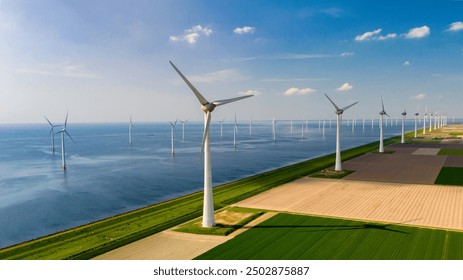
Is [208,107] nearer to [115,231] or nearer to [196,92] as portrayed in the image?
[196,92]

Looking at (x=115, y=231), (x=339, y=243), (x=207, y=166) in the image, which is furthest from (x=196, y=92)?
(x=339, y=243)

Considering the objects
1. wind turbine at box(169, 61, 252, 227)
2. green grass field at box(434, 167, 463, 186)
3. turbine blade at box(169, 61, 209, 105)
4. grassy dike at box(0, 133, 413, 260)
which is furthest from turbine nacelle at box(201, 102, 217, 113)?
green grass field at box(434, 167, 463, 186)

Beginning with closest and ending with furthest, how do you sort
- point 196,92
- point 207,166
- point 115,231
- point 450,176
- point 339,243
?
point 339,243
point 207,166
point 196,92
point 115,231
point 450,176

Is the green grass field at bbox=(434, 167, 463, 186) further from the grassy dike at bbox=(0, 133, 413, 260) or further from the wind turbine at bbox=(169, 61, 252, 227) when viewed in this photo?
the wind turbine at bbox=(169, 61, 252, 227)

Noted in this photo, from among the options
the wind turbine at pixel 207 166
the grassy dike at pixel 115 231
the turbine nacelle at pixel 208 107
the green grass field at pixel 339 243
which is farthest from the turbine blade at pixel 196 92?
the green grass field at pixel 339 243

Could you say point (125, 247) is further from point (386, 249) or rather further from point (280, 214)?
point (386, 249)

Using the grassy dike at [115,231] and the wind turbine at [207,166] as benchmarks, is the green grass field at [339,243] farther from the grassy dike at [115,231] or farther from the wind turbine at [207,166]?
the grassy dike at [115,231]
